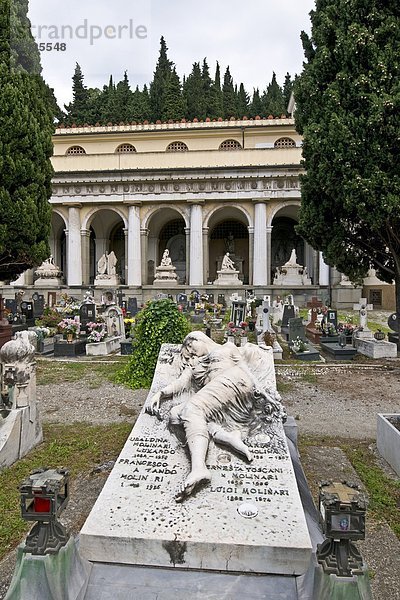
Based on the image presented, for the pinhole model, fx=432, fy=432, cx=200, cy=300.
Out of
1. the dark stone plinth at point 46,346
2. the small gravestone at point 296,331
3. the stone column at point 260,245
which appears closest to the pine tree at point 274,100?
the stone column at point 260,245

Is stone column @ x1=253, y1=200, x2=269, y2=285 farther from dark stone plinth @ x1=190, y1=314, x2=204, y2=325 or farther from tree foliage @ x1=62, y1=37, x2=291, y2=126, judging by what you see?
tree foliage @ x1=62, y1=37, x2=291, y2=126

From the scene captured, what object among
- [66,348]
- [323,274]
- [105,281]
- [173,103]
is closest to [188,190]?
[105,281]

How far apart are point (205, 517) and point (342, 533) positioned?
951mm

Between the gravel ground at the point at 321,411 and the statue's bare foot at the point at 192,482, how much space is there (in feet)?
4.01

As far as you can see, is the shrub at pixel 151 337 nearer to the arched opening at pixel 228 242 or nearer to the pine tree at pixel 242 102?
the arched opening at pixel 228 242

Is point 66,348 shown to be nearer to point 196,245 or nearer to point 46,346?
point 46,346

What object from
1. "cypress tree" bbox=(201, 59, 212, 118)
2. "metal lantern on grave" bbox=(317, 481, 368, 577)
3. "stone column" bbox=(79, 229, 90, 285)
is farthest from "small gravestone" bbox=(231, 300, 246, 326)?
"cypress tree" bbox=(201, 59, 212, 118)

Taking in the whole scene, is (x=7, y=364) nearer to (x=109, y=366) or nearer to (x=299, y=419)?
(x=299, y=419)

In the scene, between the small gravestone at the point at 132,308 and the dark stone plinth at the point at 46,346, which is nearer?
the dark stone plinth at the point at 46,346

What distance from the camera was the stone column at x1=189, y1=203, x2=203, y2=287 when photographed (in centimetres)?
2853

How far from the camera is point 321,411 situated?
7.26 metres

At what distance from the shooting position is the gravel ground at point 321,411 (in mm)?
3322

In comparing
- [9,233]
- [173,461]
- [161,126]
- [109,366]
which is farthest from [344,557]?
[161,126]

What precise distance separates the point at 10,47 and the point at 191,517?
1477 cm
